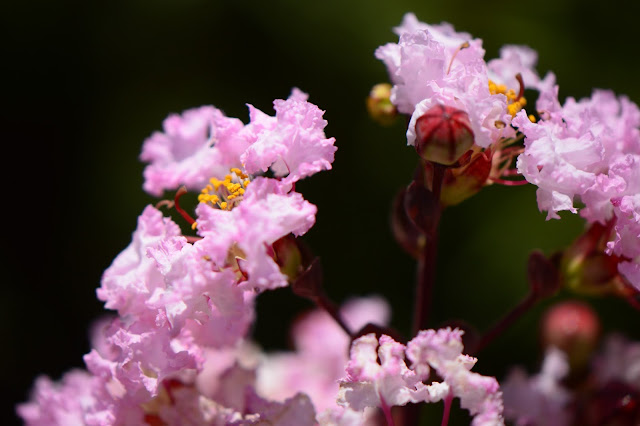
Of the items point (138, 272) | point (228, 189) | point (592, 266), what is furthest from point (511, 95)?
point (138, 272)

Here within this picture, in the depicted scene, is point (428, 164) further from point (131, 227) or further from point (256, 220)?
point (131, 227)

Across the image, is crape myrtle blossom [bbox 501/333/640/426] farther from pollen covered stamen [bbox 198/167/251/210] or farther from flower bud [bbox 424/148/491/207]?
pollen covered stamen [bbox 198/167/251/210]

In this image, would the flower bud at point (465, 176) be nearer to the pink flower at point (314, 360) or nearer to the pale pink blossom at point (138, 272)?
the pale pink blossom at point (138, 272)

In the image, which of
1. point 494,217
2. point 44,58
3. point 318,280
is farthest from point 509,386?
point 44,58

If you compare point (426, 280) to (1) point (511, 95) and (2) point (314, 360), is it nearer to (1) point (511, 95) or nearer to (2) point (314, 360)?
(1) point (511, 95)

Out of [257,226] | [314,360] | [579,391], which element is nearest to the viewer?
[257,226]

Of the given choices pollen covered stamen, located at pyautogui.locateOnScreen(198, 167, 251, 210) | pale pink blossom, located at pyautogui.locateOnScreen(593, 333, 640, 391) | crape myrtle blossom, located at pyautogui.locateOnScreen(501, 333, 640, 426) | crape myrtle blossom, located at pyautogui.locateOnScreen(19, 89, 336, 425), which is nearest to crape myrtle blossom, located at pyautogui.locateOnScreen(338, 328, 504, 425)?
crape myrtle blossom, located at pyautogui.locateOnScreen(19, 89, 336, 425)
